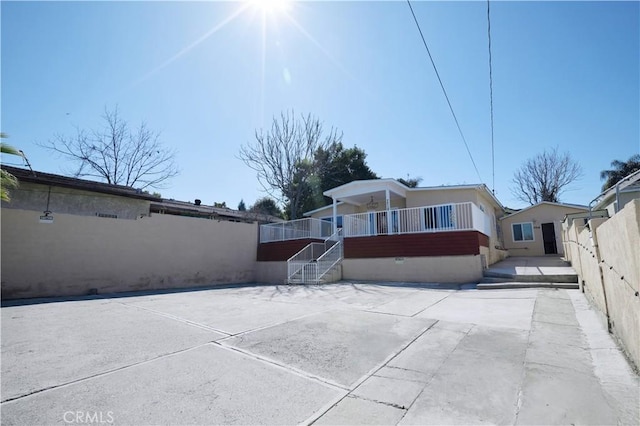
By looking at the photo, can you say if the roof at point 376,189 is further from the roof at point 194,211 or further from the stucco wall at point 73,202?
the stucco wall at point 73,202

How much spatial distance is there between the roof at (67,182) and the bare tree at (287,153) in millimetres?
9004

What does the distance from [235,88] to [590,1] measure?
10.1 metres

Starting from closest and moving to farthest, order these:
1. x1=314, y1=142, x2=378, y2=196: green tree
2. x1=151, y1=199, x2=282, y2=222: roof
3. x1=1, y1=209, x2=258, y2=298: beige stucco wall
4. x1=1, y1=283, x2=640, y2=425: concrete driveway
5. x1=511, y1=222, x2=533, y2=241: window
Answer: x1=1, y1=283, x2=640, y2=425: concrete driveway, x1=1, y1=209, x2=258, y2=298: beige stucco wall, x1=151, y1=199, x2=282, y2=222: roof, x1=511, y1=222, x2=533, y2=241: window, x1=314, y1=142, x2=378, y2=196: green tree

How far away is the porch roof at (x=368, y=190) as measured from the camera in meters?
13.3

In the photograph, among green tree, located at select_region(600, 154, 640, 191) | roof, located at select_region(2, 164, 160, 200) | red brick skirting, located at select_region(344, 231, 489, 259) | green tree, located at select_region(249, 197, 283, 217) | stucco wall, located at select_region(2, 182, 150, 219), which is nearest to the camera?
roof, located at select_region(2, 164, 160, 200)

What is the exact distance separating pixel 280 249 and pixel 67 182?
8913 mm

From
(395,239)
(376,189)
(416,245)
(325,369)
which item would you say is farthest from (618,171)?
(325,369)

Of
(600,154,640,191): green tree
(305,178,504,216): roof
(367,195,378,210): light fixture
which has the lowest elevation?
(367,195,378,210): light fixture

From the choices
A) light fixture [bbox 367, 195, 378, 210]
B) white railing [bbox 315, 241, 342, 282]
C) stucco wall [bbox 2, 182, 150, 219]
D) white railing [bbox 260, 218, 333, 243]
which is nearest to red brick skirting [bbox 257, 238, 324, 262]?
white railing [bbox 260, 218, 333, 243]

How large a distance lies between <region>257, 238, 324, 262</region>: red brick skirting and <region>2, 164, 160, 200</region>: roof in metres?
6.00

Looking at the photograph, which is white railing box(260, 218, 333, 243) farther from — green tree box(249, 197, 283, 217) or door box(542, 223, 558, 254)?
door box(542, 223, 558, 254)

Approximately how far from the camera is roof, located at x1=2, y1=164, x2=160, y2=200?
9164mm

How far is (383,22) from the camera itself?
6.79m

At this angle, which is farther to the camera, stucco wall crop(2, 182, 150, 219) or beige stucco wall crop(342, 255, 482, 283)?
beige stucco wall crop(342, 255, 482, 283)
